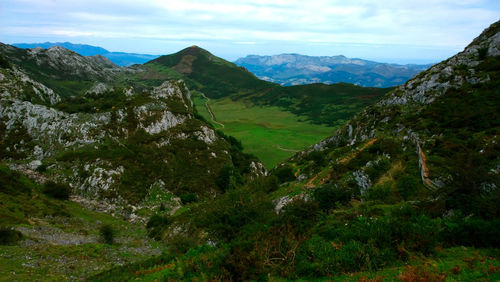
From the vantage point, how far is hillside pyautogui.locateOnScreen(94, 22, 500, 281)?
10836 mm

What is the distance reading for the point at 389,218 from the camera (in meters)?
14.0

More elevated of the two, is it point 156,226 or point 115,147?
point 115,147

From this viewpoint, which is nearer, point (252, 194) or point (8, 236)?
point (8, 236)

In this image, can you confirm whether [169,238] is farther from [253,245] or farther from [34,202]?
[253,245]

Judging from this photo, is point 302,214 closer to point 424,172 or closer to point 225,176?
point 424,172

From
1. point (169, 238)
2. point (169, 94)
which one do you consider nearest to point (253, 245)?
point (169, 238)

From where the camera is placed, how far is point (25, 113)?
61062 millimetres

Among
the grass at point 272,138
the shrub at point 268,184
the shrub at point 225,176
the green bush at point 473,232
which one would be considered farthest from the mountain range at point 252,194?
the grass at point 272,138

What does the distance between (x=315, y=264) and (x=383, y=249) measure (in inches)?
122

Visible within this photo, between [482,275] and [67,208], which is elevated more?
[482,275]

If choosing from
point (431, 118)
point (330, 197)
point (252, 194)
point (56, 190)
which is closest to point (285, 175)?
point (252, 194)

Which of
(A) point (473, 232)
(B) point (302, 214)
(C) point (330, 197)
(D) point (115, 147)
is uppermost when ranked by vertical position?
(A) point (473, 232)

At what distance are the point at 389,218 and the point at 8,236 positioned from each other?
3478 centimetres

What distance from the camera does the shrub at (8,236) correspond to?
1015 inches
